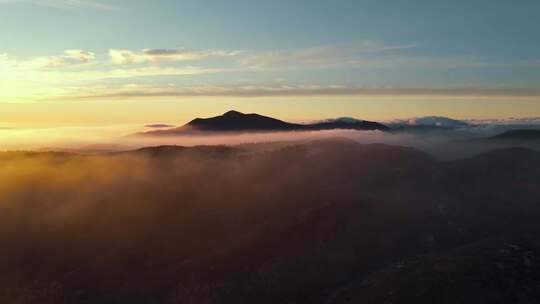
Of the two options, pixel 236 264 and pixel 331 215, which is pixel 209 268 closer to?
pixel 236 264

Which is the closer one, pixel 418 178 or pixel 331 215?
pixel 331 215

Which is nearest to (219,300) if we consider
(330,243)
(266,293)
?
(266,293)

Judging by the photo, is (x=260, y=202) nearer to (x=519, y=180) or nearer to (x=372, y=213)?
(x=372, y=213)

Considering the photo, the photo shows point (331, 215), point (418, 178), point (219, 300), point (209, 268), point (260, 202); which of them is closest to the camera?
point (219, 300)

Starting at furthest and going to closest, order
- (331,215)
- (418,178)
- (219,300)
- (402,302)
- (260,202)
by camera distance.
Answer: (418,178) < (260,202) < (331,215) < (219,300) < (402,302)

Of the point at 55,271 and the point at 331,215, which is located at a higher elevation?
the point at 331,215

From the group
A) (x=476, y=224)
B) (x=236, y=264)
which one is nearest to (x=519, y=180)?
(x=476, y=224)
